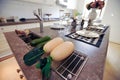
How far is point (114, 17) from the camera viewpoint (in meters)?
3.24

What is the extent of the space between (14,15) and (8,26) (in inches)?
22.8

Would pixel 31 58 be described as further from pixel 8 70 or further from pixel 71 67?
pixel 8 70

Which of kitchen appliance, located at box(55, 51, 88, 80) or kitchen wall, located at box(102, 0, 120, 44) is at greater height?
kitchen wall, located at box(102, 0, 120, 44)

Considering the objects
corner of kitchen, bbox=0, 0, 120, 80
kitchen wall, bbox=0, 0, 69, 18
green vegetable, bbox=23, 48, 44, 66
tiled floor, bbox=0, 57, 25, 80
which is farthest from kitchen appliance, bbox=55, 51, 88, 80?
kitchen wall, bbox=0, 0, 69, 18

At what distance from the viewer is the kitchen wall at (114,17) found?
3137mm

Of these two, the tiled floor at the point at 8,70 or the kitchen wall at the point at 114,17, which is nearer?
the tiled floor at the point at 8,70

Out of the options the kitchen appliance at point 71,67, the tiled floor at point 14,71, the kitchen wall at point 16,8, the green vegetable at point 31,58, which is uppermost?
the kitchen wall at point 16,8

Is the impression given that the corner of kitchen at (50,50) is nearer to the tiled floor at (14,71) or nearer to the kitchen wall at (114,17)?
the tiled floor at (14,71)

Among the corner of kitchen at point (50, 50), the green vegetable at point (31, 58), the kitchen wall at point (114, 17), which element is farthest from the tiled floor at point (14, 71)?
the kitchen wall at point (114, 17)

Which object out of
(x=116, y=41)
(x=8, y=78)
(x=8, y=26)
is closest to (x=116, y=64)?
(x=116, y=41)

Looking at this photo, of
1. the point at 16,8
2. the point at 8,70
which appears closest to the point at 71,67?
the point at 8,70

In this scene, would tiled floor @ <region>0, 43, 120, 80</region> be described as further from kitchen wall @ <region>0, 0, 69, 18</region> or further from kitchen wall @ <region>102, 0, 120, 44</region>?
kitchen wall @ <region>102, 0, 120, 44</region>

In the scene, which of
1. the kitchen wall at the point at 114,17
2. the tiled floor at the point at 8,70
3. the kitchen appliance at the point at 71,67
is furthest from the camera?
the kitchen wall at the point at 114,17

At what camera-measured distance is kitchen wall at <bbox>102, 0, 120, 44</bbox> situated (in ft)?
10.3
